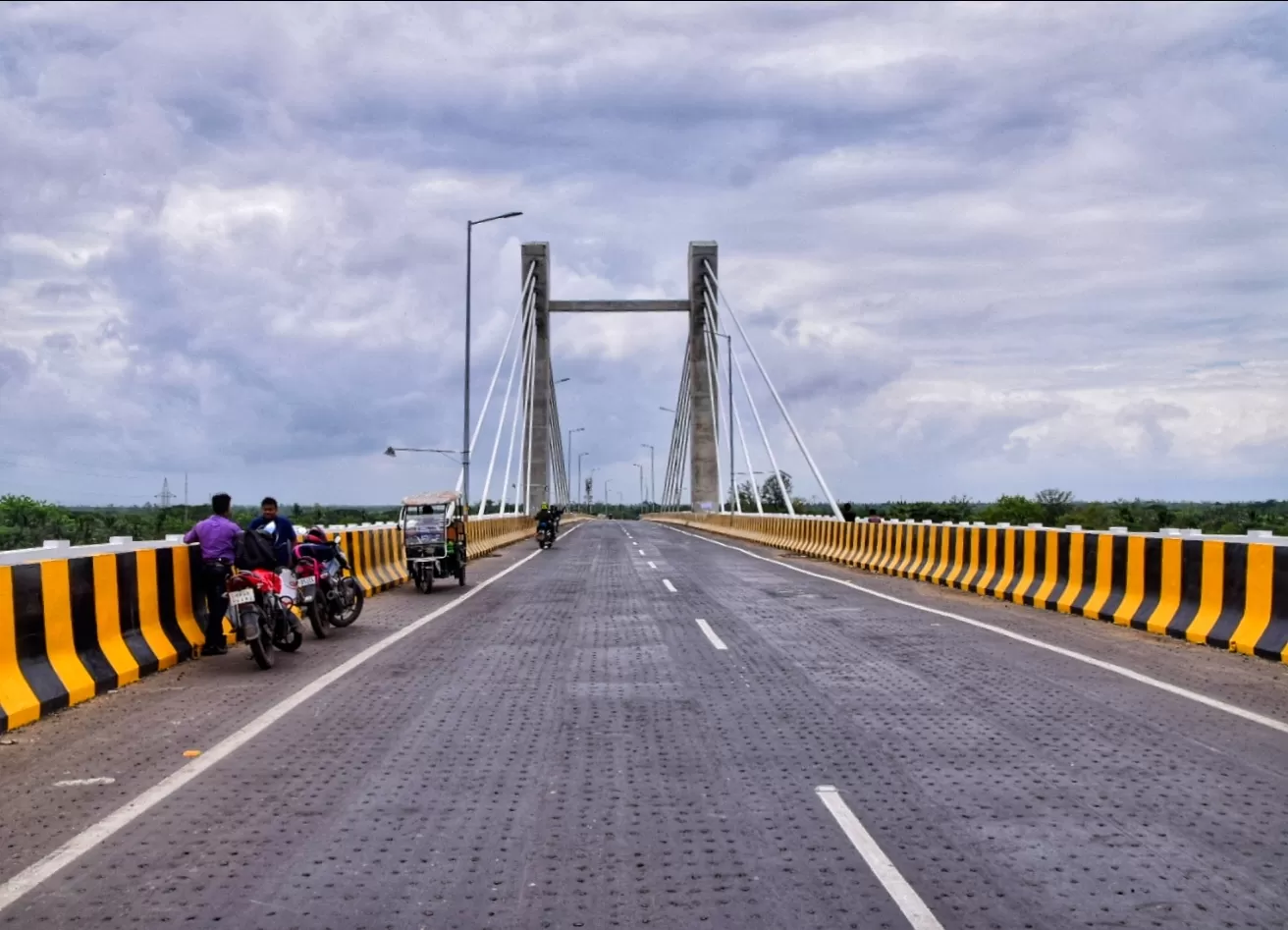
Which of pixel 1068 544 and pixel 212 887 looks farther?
pixel 1068 544

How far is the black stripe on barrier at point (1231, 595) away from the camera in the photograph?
1237cm

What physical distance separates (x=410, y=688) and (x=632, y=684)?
5.72 ft

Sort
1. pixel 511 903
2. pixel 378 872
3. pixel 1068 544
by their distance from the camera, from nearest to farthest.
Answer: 1. pixel 511 903
2. pixel 378 872
3. pixel 1068 544

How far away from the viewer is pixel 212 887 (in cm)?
504

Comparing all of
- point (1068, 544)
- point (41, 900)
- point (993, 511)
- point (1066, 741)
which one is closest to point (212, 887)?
point (41, 900)

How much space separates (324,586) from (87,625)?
4238 mm

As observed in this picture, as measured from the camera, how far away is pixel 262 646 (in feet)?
37.0

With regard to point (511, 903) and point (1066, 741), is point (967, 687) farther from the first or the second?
point (511, 903)

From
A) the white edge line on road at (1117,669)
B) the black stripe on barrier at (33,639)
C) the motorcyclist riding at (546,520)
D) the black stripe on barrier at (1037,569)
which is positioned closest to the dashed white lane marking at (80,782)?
the black stripe on barrier at (33,639)

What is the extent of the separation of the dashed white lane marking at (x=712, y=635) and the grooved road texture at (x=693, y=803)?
1.17 m

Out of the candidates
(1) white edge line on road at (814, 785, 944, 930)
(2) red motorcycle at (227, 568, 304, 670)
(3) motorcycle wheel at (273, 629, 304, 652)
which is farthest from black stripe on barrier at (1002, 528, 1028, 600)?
(1) white edge line on road at (814, 785, 944, 930)

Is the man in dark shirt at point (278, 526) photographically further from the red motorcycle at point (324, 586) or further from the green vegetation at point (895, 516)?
the green vegetation at point (895, 516)

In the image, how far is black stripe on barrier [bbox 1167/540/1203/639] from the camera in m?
13.3

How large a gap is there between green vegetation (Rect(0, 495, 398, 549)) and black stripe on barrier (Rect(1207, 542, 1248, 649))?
1120cm
